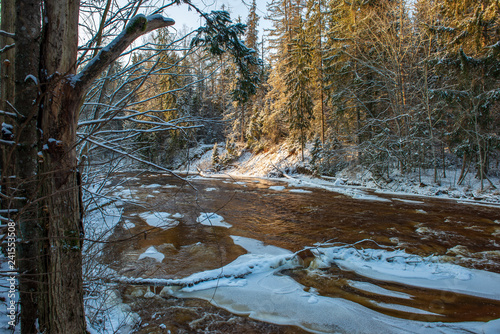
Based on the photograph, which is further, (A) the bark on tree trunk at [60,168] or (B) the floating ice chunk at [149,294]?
(B) the floating ice chunk at [149,294]

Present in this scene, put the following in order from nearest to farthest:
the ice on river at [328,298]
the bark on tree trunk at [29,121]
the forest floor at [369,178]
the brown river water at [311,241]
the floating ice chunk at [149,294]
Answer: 1. the bark on tree trunk at [29,121]
2. the ice on river at [328,298]
3. the brown river water at [311,241]
4. the floating ice chunk at [149,294]
5. the forest floor at [369,178]

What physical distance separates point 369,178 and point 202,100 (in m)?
14.8

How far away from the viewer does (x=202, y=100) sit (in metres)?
3.99

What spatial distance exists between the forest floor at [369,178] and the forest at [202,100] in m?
0.49

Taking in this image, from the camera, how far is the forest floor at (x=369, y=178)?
11781 millimetres

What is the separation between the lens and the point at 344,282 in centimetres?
417

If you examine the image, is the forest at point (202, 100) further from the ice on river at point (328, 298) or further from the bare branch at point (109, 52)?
the ice on river at point (328, 298)

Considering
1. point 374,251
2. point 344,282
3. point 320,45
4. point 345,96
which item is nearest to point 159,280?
point 344,282

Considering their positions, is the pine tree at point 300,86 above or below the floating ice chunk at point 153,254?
above

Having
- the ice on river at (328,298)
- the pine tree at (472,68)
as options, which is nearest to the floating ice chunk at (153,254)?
the ice on river at (328,298)

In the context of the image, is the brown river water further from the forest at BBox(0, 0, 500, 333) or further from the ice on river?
the forest at BBox(0, 0, 500, 333)

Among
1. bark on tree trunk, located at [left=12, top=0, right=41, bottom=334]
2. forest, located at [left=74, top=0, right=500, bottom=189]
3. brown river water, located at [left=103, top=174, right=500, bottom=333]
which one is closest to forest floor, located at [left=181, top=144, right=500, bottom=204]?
Answer: forest, located at [left=74, top=0, right=500, bottom=189]

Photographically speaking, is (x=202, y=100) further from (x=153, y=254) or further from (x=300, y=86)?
(x=300, y=86)

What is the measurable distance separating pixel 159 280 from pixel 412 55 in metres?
17.0
